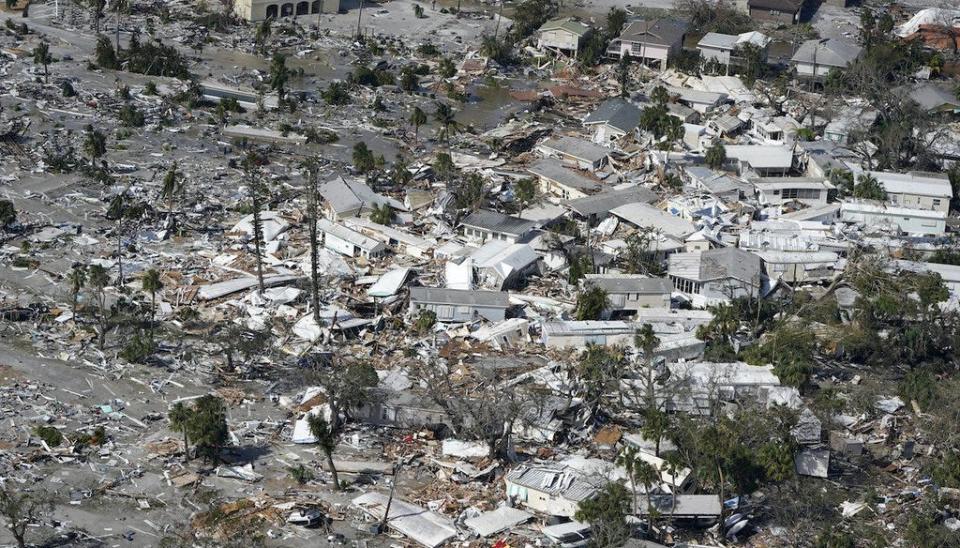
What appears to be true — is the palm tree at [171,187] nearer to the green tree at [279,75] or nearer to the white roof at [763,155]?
the green tree at [279,75]

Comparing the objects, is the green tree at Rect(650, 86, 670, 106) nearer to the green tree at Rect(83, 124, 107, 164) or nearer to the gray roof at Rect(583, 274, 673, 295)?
the gray roof at Rect(583, 274, 673, 295)

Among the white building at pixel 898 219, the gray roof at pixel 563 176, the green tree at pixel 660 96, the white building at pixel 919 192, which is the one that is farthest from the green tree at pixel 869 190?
the green tree at pixel 660 96

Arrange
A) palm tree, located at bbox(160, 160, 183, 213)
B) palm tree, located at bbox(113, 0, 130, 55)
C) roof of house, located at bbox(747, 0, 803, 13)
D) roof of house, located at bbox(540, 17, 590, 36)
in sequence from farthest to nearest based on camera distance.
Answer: roof of house, located at bbox(747, 0, 803, 13)
roof of house, located at bbox(540, 17, 590, 36)
palm tree, located at bbox(113, 0, 130, 55)
palm tree, located at bbox(160, 160, 183, 213)

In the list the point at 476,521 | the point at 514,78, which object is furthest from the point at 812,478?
the point at 514,78

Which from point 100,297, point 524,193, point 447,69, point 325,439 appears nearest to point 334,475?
point 325,439

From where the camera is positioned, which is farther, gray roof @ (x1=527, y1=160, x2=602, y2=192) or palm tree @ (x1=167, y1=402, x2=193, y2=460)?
gray roof @ (x1=527, y1=160, x2=602, y2=192)

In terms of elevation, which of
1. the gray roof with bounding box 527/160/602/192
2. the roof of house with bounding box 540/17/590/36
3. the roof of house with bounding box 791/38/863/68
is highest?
the roof of house with bounding box 791/38/863/68

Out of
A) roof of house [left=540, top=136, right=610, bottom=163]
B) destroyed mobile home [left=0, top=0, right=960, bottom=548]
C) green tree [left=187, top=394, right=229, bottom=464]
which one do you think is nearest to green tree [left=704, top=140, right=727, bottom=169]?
destroyed mobile home [left=0, top=0, right=960, bottom=548]
